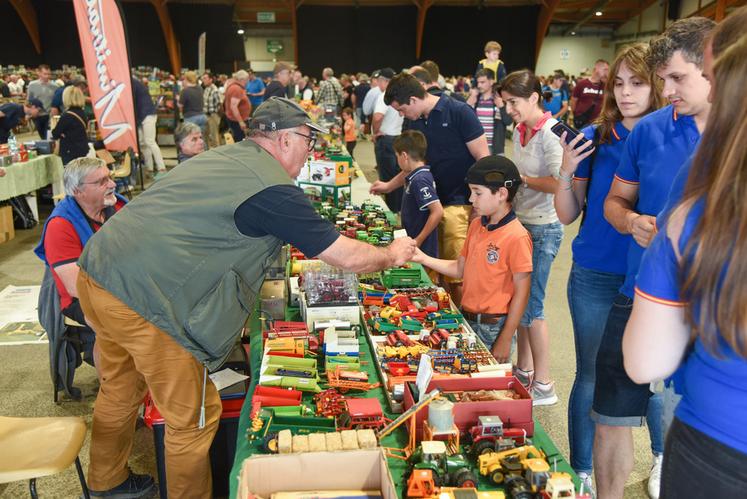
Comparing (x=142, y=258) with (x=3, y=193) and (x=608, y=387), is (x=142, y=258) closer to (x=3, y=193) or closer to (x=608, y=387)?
(x=608, y=387)

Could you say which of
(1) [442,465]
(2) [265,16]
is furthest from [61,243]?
(2) [265,16]

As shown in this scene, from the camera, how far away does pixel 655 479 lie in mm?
2773

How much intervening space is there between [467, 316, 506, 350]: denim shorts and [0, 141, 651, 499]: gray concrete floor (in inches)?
29.5

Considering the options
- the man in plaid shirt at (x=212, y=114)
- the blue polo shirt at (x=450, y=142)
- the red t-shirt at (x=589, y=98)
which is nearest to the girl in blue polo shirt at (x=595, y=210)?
the blue polo shirt at (x=450, y=142)

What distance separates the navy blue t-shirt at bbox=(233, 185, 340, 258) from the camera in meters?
2.15

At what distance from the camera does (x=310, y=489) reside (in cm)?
174

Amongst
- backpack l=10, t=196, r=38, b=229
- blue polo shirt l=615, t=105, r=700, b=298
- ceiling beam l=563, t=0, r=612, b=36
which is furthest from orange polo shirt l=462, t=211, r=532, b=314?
ceiling beam l=563, t=0, r=612, b=36

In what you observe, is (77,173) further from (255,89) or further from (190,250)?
(255,89)

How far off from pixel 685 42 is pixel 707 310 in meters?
1.07

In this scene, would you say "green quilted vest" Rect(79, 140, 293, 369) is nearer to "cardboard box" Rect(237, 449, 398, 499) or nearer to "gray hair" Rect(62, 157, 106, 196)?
"cardboard box" Rect(237, 449, 398, 499)

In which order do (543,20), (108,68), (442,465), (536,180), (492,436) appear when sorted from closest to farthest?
1. (442,465)
2. (492,436)
3. (536,180)
4. (108,68)
5. (543,20)

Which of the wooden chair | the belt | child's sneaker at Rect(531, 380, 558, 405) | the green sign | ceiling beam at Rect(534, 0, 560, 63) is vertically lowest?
child's sneaker at Rect(531, 380, 558, 405)

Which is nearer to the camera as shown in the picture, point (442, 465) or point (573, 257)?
point (442, 465)

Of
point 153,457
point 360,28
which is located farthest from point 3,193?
point 360,28
